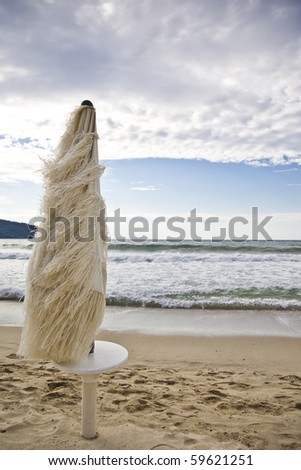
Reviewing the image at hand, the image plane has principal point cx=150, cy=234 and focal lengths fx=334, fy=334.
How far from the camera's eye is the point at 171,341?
220 inches

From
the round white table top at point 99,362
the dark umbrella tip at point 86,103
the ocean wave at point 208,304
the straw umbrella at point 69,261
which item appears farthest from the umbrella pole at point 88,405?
the ocean wave at point 208,304

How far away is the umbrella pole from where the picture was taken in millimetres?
2344

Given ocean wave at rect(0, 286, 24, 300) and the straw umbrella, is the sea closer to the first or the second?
ocean wave at rect(0, 286, 24, 300)

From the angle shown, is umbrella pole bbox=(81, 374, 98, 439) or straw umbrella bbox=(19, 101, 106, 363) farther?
umbrella pole bbox=(81, 374, 98, 439)

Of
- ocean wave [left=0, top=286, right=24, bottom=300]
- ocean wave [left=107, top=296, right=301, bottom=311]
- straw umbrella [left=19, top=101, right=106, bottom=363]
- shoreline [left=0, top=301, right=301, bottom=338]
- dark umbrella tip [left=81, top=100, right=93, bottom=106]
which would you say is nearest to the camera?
straw umbrella [left=19, top=101, right=106, bottom=363]

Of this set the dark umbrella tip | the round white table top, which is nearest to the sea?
the round white table top

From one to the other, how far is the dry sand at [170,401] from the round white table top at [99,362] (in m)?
0.71

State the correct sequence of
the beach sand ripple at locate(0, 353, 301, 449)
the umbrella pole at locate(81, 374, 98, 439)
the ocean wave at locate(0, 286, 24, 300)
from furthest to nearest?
1. the ocean wave at locate(0, 286, 24, 300)
2. the beach sand ripple at locate(0, 353, 301, 449)
3. the umbrella pole at locate(81, 374, 98, 439)

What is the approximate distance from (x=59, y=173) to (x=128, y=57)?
2.47 metres

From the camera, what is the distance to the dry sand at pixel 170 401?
2.60 metres

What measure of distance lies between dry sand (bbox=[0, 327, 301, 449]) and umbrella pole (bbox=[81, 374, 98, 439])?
0.07 m

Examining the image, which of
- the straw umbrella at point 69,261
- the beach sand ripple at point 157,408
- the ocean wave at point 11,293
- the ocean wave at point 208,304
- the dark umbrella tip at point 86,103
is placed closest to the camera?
the straw umbrella at point 69,261

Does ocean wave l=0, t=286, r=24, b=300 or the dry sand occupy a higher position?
ocean wave l=0, t=286, r=24, b=300

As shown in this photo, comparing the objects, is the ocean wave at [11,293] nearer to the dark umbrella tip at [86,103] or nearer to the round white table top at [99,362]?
the round white table top at [99,362]
